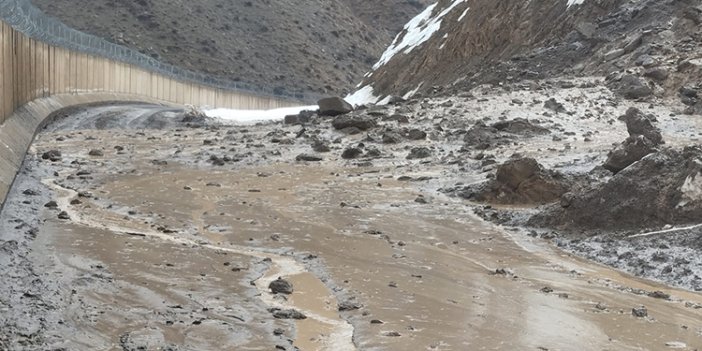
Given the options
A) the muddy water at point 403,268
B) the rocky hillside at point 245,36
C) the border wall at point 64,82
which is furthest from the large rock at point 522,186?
the rocky hillside at point 245,36

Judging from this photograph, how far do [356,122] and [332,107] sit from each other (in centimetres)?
381

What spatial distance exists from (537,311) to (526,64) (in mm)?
20325

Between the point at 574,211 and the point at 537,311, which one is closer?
the point at 537,311

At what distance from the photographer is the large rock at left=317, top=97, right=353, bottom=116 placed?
27062 mm

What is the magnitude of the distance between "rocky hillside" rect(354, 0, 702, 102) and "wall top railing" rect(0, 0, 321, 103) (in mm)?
11836

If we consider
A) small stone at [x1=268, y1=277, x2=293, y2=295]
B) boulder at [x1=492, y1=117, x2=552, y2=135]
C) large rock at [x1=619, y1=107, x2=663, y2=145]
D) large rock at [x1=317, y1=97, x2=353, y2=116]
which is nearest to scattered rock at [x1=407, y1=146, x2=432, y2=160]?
boulder at [x1=492, y1=117, x2=552, y2=135]

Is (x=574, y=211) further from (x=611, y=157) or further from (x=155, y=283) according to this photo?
(x=155, y=283)

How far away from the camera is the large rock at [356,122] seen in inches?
918

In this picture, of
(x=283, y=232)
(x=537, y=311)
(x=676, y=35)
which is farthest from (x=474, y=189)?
(x=676, y=35)

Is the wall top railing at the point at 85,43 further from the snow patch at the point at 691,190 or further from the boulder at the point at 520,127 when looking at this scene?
the snow patch at the point at 691,190

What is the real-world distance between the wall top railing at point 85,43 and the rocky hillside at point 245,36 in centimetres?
494

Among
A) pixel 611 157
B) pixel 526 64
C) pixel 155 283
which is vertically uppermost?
pixel 526 64

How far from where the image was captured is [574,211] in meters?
13.7

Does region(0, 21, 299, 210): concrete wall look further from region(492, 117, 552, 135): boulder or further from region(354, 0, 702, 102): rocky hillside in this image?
region(354, 0, 702, 102): rocky hillside
